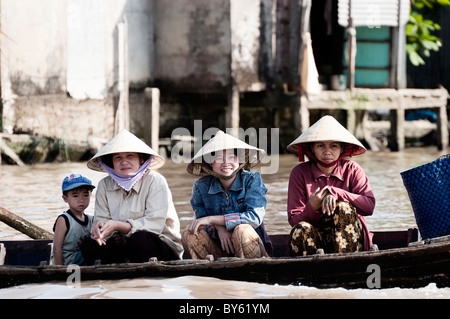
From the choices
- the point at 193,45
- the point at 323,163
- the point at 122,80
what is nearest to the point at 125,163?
the point at 323,163

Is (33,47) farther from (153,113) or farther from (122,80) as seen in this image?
(153,113)

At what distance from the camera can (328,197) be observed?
4473 millimetres

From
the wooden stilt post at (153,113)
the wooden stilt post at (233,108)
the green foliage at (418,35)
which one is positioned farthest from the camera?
the green foliage at (418,35)

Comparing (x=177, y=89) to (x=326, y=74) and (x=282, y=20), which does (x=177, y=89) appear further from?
(x=326, y=74)

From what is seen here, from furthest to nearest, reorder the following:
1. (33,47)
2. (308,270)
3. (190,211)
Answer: (33,47) → (190,211) → (308,270)

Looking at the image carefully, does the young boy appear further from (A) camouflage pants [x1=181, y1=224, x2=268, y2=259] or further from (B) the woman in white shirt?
(A) camouflage pants [x1=181, y1=224, x2=268, y2=259]

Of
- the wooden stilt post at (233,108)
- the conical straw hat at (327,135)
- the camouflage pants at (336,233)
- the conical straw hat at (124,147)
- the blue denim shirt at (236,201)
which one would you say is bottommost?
the camouflage pants at (336,233)

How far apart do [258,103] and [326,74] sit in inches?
75.8

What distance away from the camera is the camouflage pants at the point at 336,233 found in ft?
14.9

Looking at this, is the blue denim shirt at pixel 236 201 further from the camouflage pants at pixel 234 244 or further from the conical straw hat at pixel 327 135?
the conical straw hat at pixel 327 135

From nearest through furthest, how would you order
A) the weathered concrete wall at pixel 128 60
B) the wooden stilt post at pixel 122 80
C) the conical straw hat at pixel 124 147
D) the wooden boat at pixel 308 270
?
1. the wooden boat at pixel 308 270
2. the conical straw hat at pixel 124 147
3. the wooden stilt post at pixel 122 80
4. the weathered concrete wall at pixel 128 60

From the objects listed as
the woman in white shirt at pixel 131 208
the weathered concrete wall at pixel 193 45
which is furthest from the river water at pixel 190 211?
the weathered concrete wall at pixel 193 45

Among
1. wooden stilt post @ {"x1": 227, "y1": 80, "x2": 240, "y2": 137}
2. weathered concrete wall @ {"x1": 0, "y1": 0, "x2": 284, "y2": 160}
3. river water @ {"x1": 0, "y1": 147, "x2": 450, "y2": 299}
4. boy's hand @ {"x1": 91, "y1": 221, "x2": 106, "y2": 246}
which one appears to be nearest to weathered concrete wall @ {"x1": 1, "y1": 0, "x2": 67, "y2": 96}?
weathered concrete wall @ {"x1": 0, "y1": 0, "x2": 284, "y2": 160}

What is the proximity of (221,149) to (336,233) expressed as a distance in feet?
2.78
